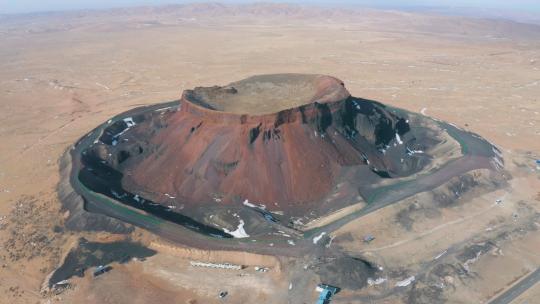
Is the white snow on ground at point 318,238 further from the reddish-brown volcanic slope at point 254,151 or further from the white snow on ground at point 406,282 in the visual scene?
the white snow on ground at point 406,282

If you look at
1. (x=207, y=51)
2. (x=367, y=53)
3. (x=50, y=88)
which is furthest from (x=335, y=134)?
(x=207, y=51)

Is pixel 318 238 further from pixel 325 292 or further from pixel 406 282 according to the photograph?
pixel 406 282

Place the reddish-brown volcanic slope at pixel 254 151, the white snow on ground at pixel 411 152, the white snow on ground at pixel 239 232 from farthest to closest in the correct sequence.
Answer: the white snow on ground at pixel 411 152
the reddish-brown volcanic slope at pixel 254 151
the white snow on ground at pixel 239 232

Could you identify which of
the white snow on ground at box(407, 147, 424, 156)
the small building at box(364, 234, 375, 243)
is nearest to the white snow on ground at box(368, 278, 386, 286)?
the small building at box(364, 234, 375, 243)

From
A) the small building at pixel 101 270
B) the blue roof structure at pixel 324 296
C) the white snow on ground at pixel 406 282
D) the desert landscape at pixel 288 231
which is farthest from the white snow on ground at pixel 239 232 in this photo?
the white snow on ground at pixel 406 282

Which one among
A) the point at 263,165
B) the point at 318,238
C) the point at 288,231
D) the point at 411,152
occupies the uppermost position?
the point at 263,165

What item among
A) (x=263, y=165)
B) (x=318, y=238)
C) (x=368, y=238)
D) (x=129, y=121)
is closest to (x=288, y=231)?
(x=318, y=238)
